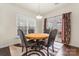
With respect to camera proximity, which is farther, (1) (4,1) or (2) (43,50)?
(2) (43,50)

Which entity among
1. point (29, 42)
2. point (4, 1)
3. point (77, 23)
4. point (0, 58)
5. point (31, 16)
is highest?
point (4, 1)

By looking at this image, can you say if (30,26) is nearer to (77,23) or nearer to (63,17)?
(63,17)

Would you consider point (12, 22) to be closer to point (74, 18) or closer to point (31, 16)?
point (31, 16)

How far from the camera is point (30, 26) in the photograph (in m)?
1.53

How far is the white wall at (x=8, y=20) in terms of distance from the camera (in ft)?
4.69

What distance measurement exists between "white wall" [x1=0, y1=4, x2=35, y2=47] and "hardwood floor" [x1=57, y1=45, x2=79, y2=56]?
818 mm

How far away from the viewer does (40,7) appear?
148 centimetres

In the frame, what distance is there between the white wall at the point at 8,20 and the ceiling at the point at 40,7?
85 mm

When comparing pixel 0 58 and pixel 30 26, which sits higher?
pixel 30 26

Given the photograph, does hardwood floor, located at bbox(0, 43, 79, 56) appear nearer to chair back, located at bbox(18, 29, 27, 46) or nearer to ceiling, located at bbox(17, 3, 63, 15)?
chair back, located at bbox(18, 29, 27, 46)

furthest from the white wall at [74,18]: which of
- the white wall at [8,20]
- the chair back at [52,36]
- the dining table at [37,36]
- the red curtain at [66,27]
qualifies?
the white wall at [8,20]

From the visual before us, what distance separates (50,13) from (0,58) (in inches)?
42.3

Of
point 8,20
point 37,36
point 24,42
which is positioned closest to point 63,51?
point 37,36

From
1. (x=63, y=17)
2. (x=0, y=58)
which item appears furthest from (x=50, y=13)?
(x=0, y=58)
